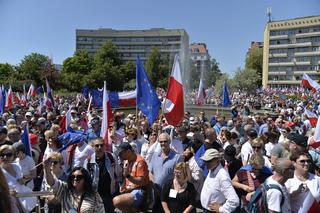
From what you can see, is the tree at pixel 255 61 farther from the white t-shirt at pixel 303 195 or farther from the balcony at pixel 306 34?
the white t-shirt at pixel 303 195

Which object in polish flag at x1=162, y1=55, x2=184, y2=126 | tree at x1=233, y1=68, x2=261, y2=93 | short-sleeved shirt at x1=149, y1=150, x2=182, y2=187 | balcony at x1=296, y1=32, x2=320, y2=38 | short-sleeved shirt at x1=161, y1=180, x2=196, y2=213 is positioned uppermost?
balcony at x1=296, y1=32, x2=320, y2=38

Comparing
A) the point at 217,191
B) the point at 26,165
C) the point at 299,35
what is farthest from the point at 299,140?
the point at 299,35

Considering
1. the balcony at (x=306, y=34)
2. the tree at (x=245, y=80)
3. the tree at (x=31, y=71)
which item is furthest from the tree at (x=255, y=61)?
the tree at (x=31, y=71)

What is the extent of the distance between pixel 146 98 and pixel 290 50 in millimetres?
98491

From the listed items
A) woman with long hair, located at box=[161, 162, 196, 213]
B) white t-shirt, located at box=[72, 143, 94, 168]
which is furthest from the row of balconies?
woman with long hair, located at box=[161, 162, 196, 213]

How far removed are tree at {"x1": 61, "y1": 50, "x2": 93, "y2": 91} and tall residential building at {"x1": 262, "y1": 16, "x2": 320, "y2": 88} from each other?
57084 millimetres

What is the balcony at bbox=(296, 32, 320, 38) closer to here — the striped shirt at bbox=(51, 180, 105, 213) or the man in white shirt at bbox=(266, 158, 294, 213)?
the man in white shirt at bbox=(266, 158, 294, 213)

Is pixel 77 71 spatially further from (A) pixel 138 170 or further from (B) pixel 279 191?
(B) pixel 279 191

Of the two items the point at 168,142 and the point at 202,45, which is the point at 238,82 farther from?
the point at 168,142

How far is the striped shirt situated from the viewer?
4.12 meters

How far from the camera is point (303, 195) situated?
428cm

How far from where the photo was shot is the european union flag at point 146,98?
9188 millimetres

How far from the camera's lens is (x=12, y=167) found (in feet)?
16.4

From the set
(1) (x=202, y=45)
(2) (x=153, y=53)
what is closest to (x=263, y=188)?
(2) (x=153, y=53)
